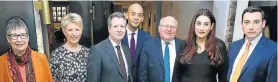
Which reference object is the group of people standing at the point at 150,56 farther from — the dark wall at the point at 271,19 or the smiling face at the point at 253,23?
the dark wall at the point at 271,19

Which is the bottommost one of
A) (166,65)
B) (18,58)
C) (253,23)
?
(166,65)

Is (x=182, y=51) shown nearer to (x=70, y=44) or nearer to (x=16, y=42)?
(x=70, y=44)

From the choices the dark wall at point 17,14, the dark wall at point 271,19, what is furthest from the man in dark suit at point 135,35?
the dark wall at point 271,19

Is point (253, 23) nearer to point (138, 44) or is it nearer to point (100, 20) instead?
point (138, 44)

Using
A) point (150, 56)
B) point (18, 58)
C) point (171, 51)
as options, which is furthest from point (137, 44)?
point (18, 58)

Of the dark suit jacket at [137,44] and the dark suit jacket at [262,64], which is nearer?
the dark suit jacket at [262,64]

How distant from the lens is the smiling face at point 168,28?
8.48 ft

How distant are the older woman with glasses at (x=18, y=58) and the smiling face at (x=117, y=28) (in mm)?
660

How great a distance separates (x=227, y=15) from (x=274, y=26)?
40cm

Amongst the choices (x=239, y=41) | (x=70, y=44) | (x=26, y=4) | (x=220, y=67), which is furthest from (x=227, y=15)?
(x=26, y=4)

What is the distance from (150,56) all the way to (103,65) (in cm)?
43

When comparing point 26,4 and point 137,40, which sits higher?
point 26,4

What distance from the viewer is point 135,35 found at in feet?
8.99

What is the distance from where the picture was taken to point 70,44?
8.10 ft
